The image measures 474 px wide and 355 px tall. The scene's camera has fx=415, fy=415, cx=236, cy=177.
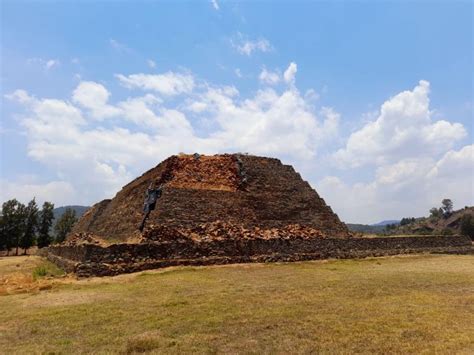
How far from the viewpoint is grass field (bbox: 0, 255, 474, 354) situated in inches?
250

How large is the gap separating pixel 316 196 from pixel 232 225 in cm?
693

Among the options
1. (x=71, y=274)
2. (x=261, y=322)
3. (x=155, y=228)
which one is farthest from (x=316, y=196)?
(x=261, y=322)

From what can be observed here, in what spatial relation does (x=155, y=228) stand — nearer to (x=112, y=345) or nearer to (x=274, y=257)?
(x=274, y=257)

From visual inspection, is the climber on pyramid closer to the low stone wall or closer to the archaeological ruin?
the archaeological ruin

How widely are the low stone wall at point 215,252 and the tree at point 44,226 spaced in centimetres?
2580

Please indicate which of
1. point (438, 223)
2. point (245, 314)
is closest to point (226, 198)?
point (245, 314)

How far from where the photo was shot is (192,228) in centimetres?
1875

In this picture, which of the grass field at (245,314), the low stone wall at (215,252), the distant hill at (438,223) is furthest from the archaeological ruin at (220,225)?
the distant hill at (438,223)

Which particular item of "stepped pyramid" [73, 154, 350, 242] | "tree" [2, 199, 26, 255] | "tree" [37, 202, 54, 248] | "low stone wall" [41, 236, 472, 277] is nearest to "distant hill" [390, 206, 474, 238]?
"stepped pyramid" [73, 154, 350, 242]

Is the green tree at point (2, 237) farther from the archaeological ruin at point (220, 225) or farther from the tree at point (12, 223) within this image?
the archaeological ruin at point (220, 225)

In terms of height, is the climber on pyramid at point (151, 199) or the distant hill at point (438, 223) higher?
the distant hill at point (438, 223)

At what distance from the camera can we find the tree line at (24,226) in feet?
141

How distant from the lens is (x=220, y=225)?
1917cm

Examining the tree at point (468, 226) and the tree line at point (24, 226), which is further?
the tree at point (468, 226)
